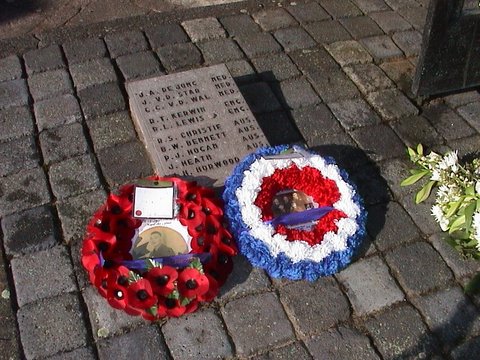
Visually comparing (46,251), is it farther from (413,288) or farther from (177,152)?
(413,288)

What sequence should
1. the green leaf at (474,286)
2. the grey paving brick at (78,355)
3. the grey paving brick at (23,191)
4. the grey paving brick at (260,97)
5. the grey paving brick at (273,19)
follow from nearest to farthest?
1. the grey paving brick at (78,355)
2. the green leaf at (474,286)
3. the grey paving brick at (23,191)
4. the grey paving brick at (260,97)
5. the grey paving brick at (273,19)

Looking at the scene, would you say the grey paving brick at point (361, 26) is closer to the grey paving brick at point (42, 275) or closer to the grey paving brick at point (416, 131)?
the grey paving brick at point (416, 131)

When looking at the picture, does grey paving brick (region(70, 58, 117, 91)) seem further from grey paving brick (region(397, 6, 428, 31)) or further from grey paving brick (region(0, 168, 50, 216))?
grey paving brick (region(397, 6, 428, 31))

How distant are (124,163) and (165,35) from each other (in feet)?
4.50

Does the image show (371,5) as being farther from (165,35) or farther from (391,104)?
(165,35)

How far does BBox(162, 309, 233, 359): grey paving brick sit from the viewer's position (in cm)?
251

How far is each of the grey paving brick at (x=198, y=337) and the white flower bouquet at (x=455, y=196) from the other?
127 cm

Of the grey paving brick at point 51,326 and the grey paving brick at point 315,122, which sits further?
the grey paving brick at point 315,122

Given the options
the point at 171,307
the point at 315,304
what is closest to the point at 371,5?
the point at 315,304

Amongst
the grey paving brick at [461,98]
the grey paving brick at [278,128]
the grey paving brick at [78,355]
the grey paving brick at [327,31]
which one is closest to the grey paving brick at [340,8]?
the grey paving brick at [327,31]

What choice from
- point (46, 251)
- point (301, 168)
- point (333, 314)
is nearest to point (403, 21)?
point (301, 168)

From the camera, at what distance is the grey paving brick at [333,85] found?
381 cm

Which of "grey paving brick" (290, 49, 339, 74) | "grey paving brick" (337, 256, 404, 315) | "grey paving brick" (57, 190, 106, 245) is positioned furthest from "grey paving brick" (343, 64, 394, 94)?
"grey paving brick" (57, 190, 106, 245)

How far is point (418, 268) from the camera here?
289 cm
